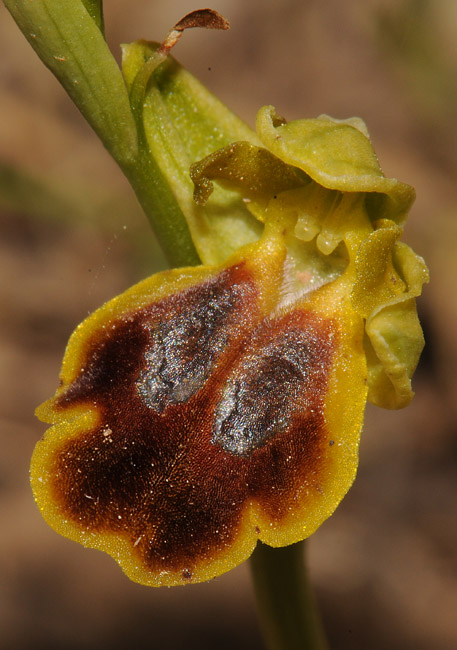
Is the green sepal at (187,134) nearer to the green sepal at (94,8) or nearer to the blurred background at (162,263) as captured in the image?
the green sepal at (94,8)

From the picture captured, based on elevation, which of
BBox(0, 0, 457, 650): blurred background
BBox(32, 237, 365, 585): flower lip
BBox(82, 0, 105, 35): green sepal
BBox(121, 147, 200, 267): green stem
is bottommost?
BBox(0, 0, 457, 650): blurred background

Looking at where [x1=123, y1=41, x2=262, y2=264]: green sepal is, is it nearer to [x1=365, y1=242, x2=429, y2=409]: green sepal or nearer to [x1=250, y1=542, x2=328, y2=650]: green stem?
[x1=365, y1=242, x2=429, y2=409]: green sepal

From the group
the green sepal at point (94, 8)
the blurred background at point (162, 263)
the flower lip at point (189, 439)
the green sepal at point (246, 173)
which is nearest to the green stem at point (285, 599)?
the flower lip at point (189, 439)

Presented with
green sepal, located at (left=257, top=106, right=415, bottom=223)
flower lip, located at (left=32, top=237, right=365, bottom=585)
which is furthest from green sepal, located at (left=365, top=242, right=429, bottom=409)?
green sepal, located at (left=257, top=106, right=415, bottom=223)

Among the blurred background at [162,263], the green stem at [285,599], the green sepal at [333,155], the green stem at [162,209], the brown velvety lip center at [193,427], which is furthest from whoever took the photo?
the blurred background at [162,263]

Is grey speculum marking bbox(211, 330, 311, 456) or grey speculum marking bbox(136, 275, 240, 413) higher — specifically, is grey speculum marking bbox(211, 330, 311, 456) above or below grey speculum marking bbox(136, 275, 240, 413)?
below

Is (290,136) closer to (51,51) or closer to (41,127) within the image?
(51,51)

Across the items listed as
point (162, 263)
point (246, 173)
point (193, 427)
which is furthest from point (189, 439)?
point (162, 263)
